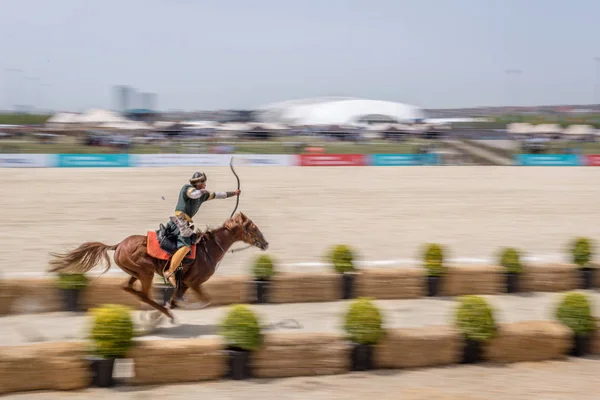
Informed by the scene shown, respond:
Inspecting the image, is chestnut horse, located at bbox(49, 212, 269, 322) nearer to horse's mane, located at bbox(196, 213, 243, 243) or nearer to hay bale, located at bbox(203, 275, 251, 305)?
horse's mane, located at bbox(196, 213, 243, 243)

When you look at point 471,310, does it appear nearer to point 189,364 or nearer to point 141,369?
point 189,364

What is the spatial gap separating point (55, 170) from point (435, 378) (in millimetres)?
27085

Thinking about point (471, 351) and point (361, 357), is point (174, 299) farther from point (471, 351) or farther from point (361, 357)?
point (471, 351)

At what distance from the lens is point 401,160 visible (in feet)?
121

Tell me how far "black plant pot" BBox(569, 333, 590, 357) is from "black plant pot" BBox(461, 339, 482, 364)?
4.46 ft

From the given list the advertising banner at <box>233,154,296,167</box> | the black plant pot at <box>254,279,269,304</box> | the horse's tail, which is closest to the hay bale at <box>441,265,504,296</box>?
the black plant pot at <box>254,279,269,304</box>

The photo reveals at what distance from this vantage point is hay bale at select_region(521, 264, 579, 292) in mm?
11961

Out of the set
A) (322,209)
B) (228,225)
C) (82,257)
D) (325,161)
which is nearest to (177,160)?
(325,161)

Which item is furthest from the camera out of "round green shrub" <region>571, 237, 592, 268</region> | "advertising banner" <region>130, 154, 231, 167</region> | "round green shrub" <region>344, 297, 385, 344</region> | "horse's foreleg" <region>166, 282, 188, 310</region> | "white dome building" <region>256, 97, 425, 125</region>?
"white dome building" <region>256, 97, 425, 125</region>

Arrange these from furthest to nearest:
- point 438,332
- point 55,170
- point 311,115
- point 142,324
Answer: point 311,115 < point 55,170 < point 142,324 < point 438,332

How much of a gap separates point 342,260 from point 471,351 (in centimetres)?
335

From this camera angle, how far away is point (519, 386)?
7789mm

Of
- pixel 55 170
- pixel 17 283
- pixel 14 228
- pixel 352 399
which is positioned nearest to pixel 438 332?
pixel 352 399

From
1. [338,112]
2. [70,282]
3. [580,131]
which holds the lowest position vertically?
[70,282]
